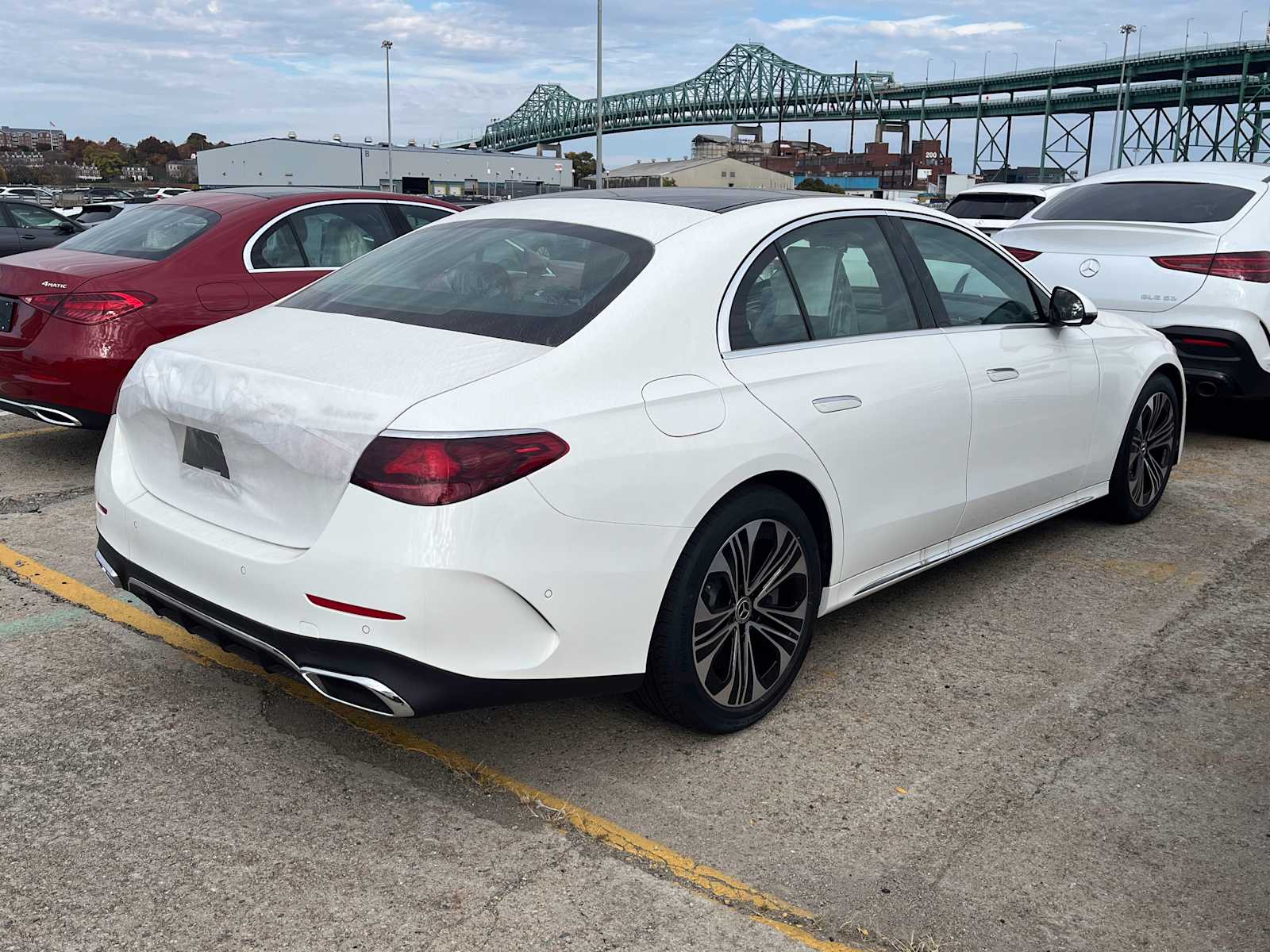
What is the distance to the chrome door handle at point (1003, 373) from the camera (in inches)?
160

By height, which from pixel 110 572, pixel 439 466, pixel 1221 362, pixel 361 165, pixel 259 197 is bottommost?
pixel 110 572

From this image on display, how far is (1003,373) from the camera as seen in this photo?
4133 millimetres

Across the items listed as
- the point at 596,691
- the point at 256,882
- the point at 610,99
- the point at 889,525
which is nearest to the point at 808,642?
the point at 889,525

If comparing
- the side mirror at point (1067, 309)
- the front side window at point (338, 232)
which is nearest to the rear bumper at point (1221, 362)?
the side mirror at point (1067, 309)

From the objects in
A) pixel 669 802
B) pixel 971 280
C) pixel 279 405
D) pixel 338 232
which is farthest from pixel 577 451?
pixel 338 232

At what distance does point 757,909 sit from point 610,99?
17836cm

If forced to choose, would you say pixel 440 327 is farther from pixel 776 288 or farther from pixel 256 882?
pixel 256 882

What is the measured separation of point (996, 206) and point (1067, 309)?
9.43m

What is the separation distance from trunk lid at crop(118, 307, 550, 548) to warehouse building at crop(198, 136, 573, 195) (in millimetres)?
94313

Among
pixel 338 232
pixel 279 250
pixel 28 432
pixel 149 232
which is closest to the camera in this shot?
pixel 149 232

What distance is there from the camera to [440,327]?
3059 millimetres

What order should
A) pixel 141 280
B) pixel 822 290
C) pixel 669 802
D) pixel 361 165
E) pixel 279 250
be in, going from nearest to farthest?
pixel 669 802 → pixel 822 290 → pixel 141 280 → pixel 279 250 → pixel 361 165

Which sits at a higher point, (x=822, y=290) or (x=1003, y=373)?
(x=822, y=290)

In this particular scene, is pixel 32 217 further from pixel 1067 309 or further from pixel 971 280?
pixel 1067 309
